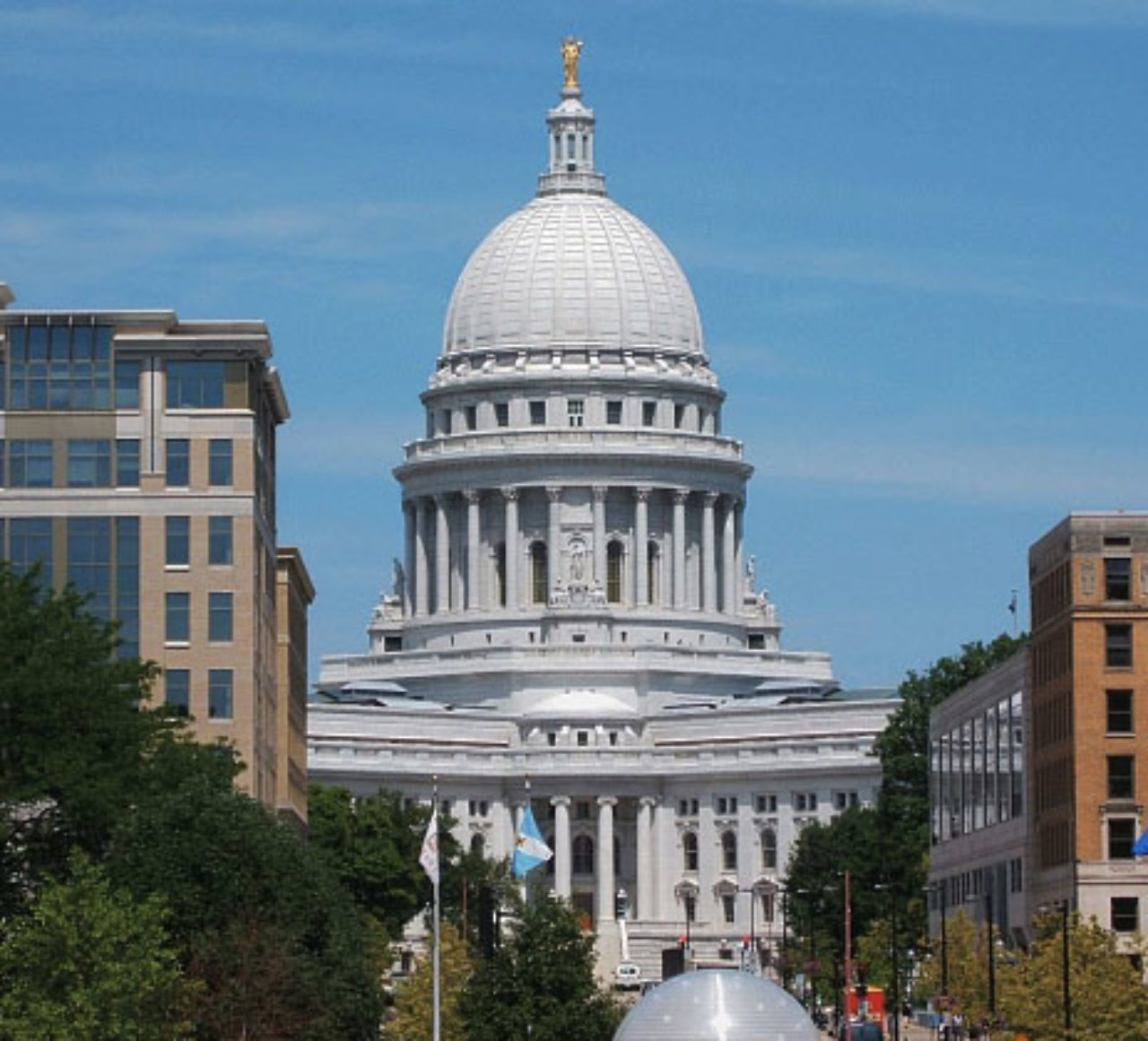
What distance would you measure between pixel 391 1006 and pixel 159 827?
5342 centimetres

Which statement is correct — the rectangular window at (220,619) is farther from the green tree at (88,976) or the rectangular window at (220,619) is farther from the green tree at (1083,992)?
the green tree at (88,976)

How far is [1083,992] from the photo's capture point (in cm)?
12775

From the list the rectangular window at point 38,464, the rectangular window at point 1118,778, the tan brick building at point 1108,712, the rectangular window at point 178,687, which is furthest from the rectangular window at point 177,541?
the rectangular window at point 1118,778

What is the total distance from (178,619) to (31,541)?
16.7 ft

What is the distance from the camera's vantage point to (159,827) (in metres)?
113

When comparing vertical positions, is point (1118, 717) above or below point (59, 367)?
below

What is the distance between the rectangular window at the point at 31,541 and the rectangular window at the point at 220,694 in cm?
584

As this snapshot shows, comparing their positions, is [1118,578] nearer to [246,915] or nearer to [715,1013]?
[246,915]

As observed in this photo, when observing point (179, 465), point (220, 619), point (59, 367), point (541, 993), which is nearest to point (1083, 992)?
point (541, 993)

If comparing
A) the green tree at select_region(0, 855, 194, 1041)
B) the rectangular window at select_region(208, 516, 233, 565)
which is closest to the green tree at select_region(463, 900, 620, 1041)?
the green tree at select_region(0, 855, 194, 1041)

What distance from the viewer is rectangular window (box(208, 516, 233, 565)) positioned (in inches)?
6029

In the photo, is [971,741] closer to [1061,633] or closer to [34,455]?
[1061,633]

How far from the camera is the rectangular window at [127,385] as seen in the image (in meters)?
153

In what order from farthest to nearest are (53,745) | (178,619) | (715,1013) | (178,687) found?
1. (178,619)
2. (178,687)
3. (53,745)
4. (715,1013)
